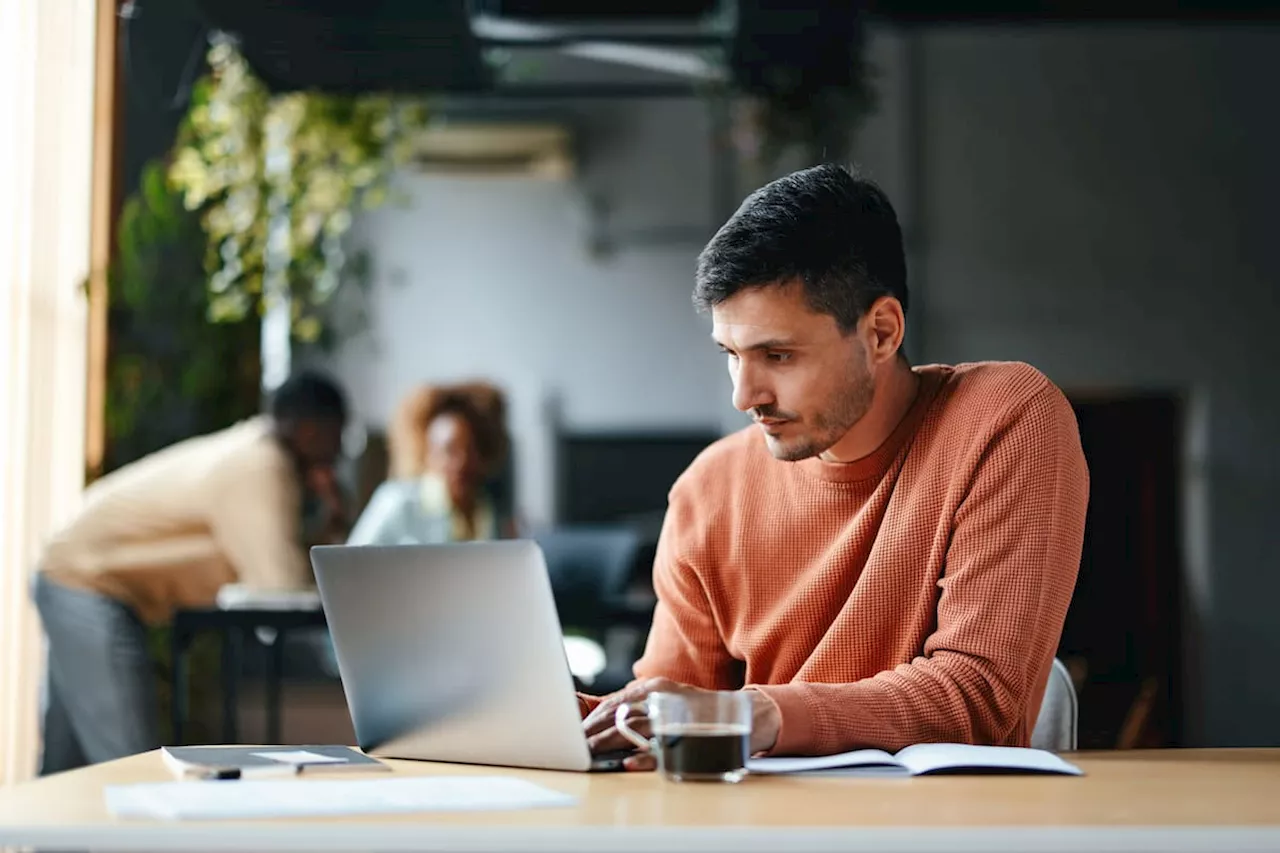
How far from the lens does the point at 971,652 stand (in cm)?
144

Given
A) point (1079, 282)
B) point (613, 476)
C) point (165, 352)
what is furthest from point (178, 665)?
point (1079, 282)

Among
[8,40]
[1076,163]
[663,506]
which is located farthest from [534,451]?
[8,40]

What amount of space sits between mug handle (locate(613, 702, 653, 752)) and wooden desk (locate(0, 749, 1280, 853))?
0.39 feet

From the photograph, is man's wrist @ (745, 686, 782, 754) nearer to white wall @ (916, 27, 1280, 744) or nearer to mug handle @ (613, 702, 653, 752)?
mug handle @ (613, 702, 653, 752)

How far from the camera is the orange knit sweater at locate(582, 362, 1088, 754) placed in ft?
4.66

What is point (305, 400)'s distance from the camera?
11.9 ft

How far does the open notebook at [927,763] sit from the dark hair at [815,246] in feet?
1.68

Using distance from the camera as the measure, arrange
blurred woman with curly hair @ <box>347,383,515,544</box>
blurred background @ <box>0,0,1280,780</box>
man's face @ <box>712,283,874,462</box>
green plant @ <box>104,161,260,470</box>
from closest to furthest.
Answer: man's face @ <box>712,283,874,462</box> → blurred woman with curly hair @ <box>347,383,515,544</box> → green plant @ <box>104,161,260,470</box> → blurred background @ <box>0,0,1280,780</box>

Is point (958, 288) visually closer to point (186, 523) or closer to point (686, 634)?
point (186, 523)

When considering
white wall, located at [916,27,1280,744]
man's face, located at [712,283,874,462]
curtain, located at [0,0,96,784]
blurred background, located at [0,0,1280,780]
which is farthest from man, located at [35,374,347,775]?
white wall, located at [916,27,1280,744]

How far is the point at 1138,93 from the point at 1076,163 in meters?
0.42

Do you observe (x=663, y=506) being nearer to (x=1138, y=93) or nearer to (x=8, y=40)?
(x=1138, y=93)

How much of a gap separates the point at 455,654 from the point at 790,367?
513 millimetres

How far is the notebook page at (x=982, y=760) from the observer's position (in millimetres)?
1222
